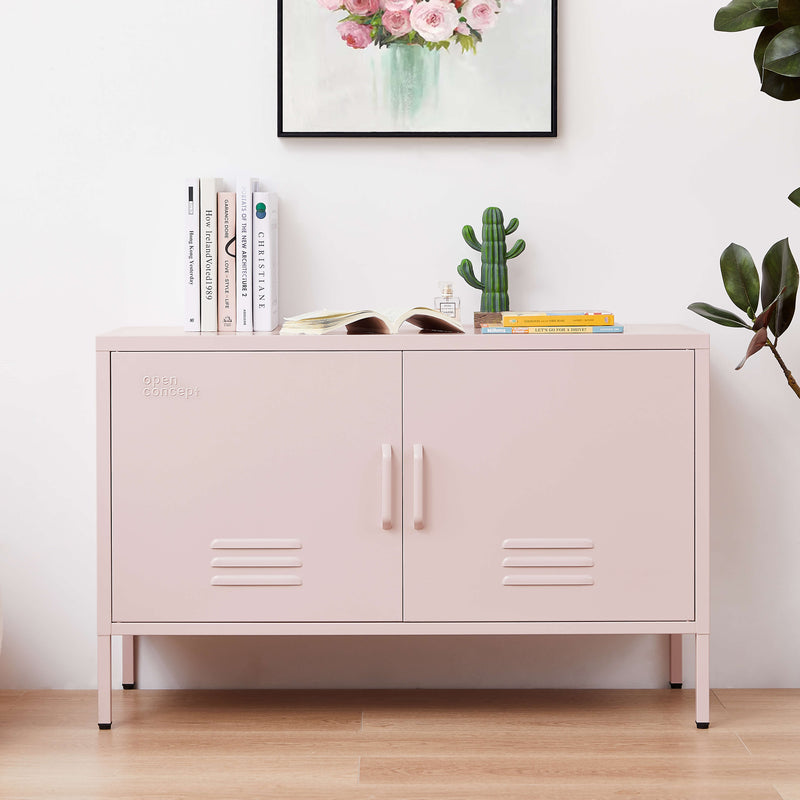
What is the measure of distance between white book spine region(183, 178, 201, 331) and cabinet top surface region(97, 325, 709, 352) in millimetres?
162

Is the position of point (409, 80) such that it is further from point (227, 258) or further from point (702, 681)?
point (702, 681)

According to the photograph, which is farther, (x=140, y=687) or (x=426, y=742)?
(x=140, y=687)

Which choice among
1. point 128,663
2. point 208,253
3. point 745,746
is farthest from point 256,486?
point 745,746

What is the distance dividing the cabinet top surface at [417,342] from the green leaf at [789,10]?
613mm

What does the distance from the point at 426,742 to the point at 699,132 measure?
1495 mm

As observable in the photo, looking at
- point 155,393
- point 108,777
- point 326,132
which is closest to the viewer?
point 108,777

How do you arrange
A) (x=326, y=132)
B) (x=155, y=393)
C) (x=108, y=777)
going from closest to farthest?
(x=108, y=777), (x=155, y=393), (x=326, y=132)

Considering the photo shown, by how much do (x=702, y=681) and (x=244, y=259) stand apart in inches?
51.8

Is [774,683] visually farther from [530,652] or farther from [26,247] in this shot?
[26,247]

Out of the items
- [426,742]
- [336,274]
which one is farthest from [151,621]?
[336,274]

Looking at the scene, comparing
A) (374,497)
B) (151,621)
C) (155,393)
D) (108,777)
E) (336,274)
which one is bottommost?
(108,777)

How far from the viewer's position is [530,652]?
2342mm

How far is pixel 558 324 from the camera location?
2004mm

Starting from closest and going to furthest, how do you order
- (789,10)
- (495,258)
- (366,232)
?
(789,10)
(495,258)
(366,232)
